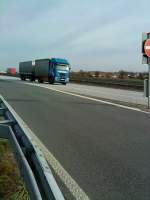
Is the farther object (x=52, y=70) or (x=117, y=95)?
(x=52, y=70)

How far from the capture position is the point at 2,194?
5.79 metres

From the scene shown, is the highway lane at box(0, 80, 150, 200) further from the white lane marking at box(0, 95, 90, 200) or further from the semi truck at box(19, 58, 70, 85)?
Result: the semi truck at box(19, 58, 70, 85)

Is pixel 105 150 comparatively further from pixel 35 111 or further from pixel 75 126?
pixel 35 111

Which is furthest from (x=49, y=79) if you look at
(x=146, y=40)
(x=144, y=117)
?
(x=144, y=117)

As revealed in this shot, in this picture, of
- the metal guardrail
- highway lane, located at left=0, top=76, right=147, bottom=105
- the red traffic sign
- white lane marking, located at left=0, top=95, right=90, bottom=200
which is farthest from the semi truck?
the metal guardrail

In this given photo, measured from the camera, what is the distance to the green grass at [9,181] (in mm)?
5602

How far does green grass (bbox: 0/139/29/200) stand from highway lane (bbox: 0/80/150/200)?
0.87 metres

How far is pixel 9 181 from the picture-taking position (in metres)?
6.41

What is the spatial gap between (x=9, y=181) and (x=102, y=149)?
3060 millimetres

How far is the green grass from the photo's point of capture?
5602 millimetres

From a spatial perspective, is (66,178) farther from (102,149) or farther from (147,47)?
(147,47)

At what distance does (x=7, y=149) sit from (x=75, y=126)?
4276mm

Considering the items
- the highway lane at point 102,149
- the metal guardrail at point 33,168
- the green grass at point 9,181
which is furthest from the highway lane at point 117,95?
the metal guardrail at point 33,168

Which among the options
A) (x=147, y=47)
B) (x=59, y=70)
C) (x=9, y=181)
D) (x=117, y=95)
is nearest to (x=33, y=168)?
(x=9, y=181)
